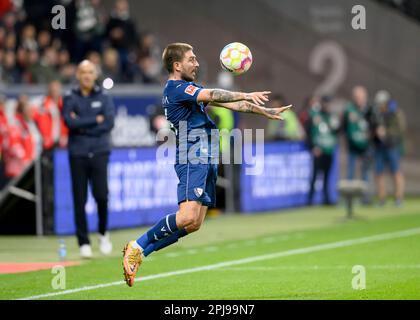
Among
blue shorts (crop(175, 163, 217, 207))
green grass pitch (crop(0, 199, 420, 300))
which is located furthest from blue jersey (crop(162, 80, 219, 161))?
green grass pitch (crop(0, 199, 420, 300))

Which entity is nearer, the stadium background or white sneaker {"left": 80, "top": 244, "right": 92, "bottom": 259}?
white sneaker {"left": 80, "top": 244, "right": 92, "bottom": 259}

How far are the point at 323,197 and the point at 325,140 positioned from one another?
1.25 m

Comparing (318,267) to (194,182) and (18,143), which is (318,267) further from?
(18,143)

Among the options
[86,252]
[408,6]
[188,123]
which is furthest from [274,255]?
[408,6]

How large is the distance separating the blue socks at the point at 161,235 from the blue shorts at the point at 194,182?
0.25 meters

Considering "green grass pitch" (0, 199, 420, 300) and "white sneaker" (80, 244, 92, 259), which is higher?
"white sneaker" (80, 244, 92, 259)

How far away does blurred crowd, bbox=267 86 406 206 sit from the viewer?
2266 cm

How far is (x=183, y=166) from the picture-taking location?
36.1 feet

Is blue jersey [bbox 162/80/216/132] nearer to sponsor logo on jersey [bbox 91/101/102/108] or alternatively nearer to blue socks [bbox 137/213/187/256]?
blue socks [bbox 137/213/187/256]

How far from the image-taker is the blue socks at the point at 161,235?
11.0 m

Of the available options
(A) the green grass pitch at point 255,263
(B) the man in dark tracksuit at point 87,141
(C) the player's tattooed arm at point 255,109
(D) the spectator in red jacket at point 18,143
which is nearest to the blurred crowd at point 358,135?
(A) the green grass pitch at point 255,263

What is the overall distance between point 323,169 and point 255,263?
9536 mm

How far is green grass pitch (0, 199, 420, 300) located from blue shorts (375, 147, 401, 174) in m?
2.58
